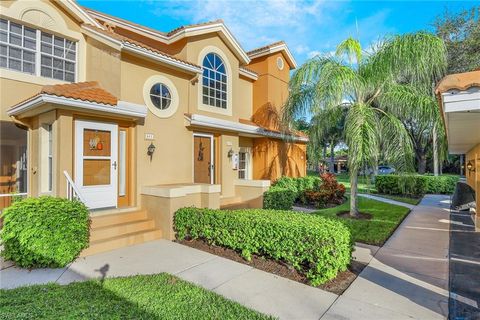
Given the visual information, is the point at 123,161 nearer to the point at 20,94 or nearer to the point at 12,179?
the point at 20,94

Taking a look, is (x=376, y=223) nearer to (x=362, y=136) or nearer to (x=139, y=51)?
(x=362, y=136)

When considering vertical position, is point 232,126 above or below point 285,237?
above

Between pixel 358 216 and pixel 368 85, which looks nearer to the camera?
pixel 368 85

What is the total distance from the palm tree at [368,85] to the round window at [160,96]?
4.84 meters

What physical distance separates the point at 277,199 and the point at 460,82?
900 centimetres

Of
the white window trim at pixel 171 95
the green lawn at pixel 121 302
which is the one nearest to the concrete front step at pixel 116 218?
the green lawn at pixel 121 302

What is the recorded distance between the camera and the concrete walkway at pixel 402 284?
4.09 m

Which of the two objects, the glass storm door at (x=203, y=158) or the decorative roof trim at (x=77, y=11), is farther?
the glass storm door at (x=203, y=158)

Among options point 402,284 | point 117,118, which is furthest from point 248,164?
point 402,284

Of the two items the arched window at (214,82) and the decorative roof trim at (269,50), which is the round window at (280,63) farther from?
the arched window at (214,82)

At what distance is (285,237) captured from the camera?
551 centimetres

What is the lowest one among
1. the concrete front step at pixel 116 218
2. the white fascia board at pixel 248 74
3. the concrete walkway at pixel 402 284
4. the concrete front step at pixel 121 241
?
the concrete walkway at pixel 402 284

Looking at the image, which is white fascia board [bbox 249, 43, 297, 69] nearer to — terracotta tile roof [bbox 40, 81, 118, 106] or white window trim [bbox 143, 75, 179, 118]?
white window trim [bbox 143, 75, 179, 118]

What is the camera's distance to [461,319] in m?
3.94
